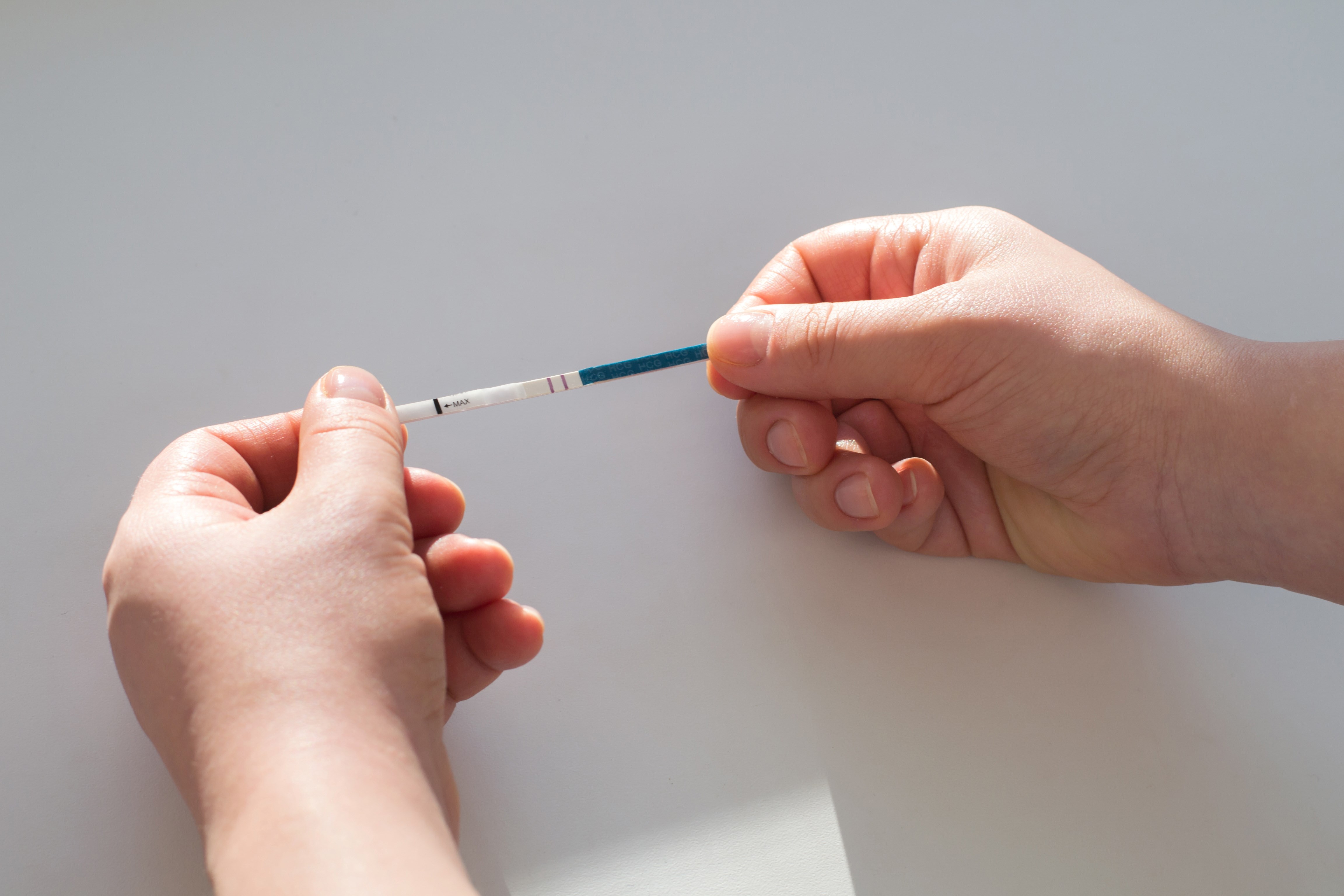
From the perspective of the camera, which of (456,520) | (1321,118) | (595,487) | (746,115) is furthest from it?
(1321,118)

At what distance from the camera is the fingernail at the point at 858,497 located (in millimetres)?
927

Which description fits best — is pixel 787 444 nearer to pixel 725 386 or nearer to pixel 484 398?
pixel 725 386

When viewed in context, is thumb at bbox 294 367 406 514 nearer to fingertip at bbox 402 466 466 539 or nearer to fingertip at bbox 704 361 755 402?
fingertip at bbox 402 466 466 539

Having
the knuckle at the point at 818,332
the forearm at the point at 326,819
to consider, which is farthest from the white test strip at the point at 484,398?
the forearm at the point at 326,819

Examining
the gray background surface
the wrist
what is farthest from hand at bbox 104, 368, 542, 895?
the wrist

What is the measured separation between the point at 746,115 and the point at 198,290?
84 cm

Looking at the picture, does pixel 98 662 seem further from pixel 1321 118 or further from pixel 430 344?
pixel 1321 118

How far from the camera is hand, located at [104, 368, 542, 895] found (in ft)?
1.77

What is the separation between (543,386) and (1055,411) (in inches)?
24.3

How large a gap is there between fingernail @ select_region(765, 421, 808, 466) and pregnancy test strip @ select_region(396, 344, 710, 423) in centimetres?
13

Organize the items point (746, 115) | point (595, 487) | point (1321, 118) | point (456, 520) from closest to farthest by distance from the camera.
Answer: point (456, 520), point (595, 487), point (746, 115), point (1321, 118)

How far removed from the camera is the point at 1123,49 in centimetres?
131

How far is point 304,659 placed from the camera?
1.96 ft

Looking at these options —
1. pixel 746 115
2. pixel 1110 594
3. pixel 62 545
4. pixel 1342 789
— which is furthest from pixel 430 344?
pixel 1342 789
